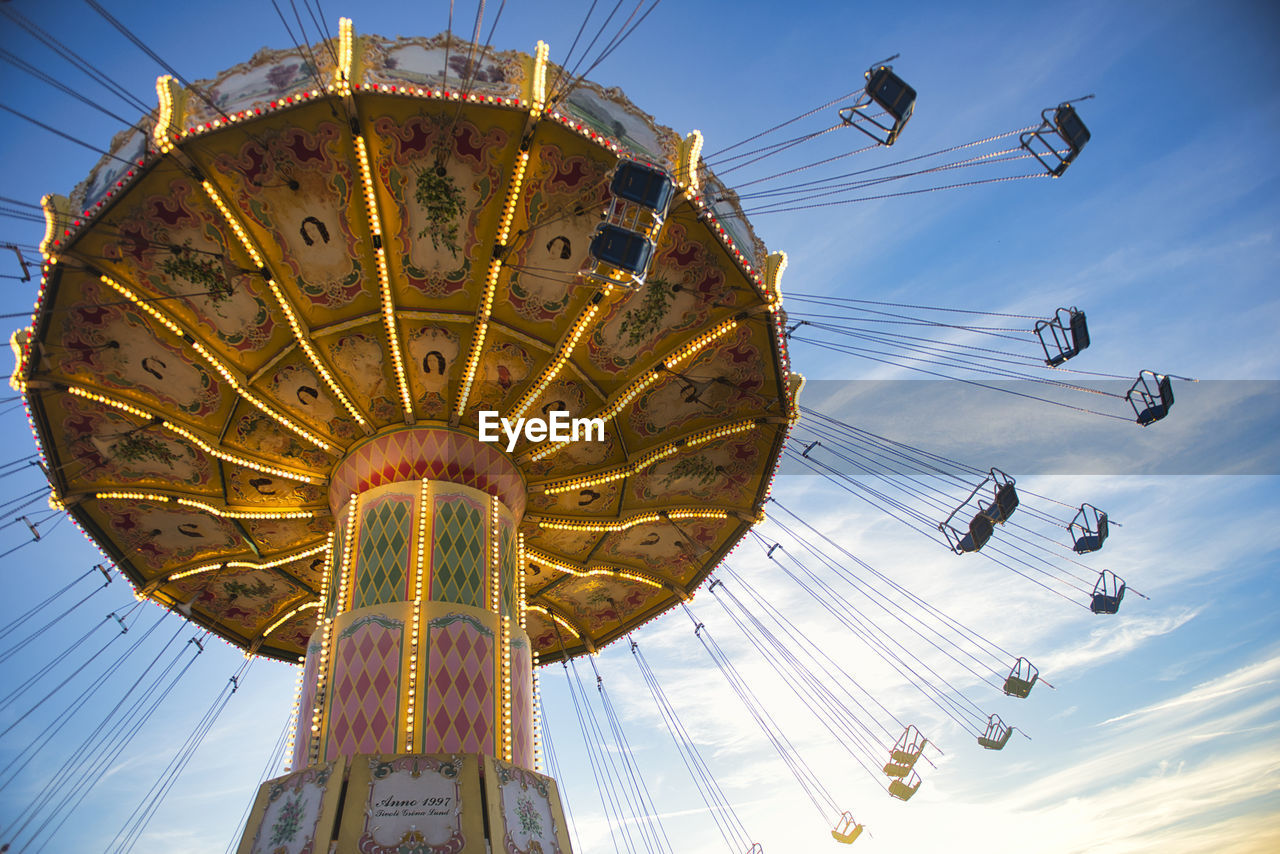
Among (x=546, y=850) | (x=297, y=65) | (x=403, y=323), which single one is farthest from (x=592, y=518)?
(x=297, y=65)

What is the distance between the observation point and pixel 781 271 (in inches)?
449

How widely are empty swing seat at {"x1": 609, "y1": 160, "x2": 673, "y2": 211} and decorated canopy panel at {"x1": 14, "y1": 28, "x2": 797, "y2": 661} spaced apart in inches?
27.0

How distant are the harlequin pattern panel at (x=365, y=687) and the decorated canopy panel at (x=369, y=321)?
2376 mm

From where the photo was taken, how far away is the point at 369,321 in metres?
11.0

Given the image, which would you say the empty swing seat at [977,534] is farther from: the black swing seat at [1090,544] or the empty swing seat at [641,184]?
the empty swing seat at [641,184]

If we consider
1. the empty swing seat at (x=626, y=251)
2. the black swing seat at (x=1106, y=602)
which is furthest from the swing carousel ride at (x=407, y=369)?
the black swing seat at (x=1106, y=602)

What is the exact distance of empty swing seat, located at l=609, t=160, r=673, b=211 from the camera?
29.5ft

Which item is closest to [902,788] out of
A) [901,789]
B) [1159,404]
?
[901,789]

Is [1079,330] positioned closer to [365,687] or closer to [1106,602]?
[1106,602]

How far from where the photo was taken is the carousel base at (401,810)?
28.0ft
